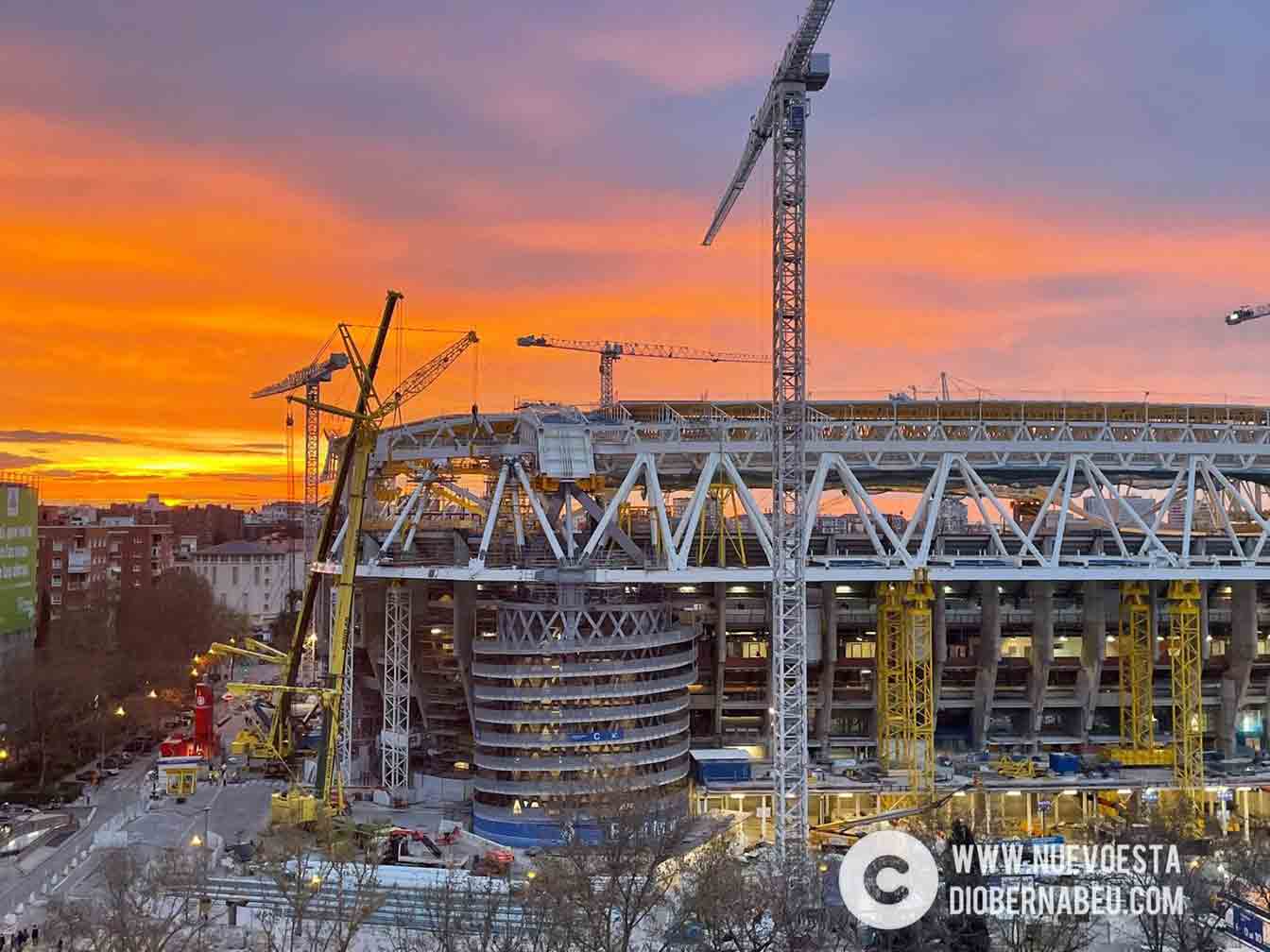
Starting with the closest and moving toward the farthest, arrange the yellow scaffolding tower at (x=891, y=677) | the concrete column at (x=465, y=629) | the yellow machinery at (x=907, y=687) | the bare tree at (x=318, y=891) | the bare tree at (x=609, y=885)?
the bare tree at (x=609, y=885) → the bare tree at (x=318, y=891) → the yellow machinery at (x=907, y=687) → the yellow scaffolding tower at (x=891, y=677) → the concrete column at (x=465, y=629)

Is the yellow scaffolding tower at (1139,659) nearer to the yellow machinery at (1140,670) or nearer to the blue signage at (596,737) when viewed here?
the yellow machinery at (1140,670)

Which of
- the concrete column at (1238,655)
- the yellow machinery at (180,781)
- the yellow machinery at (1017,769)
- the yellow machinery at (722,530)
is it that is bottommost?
the yellow machinery at (180,781)

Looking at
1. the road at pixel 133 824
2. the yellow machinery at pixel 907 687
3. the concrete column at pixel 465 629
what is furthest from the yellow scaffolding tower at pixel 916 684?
the road at pixel 133 824

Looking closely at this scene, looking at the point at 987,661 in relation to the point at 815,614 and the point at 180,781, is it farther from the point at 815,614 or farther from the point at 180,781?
the point at 180,781

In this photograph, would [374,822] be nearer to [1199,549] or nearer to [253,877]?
[253,877]

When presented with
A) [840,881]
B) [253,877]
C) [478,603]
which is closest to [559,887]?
[840,881]

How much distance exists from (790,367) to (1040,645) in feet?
94.2

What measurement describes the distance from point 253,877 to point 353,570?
18.5 m

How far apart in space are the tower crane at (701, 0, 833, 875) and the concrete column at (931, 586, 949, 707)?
1536 centimetres

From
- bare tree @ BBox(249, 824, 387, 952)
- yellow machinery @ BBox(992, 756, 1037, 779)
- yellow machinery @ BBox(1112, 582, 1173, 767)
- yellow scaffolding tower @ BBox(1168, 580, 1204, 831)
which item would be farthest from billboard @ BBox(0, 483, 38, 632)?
yellow scaffolding tower @ BBox(1168, 580, 1204, 831)

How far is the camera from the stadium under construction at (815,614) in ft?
203

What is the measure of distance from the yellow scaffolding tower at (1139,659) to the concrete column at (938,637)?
11.4m

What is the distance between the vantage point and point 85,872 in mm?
54750

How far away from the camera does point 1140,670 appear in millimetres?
69938
